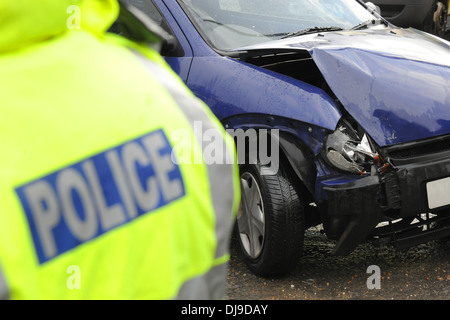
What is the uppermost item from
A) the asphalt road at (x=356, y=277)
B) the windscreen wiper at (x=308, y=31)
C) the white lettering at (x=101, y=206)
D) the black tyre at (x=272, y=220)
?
the white lettering at (x=101, y=206)

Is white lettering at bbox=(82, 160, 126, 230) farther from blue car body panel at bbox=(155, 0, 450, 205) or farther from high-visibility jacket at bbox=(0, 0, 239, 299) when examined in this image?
blue car body panel at bbox=(155, 0, 450, 205)

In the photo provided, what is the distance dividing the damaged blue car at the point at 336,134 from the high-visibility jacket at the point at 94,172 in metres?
2.20

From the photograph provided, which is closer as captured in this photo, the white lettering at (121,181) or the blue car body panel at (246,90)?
the white lettering at (121,181)

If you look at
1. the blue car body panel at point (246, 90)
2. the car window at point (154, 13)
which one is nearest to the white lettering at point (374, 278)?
the blue car body panel at point (246, 90)

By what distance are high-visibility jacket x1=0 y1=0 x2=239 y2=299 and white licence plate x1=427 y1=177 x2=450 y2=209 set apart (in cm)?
233

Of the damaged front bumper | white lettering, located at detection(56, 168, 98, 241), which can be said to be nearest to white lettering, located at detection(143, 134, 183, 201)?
white lettering, located at detection(56, 168, 98, 241)

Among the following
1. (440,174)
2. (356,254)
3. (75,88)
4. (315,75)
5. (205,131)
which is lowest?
(356,254)

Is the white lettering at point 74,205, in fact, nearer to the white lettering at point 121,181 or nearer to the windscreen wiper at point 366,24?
the white lettering at point 121,181

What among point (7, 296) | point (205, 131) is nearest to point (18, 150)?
point (7, 296)

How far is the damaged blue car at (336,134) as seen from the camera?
10.6 ft

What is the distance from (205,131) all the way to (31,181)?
1.03ft

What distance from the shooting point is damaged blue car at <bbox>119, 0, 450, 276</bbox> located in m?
3.23

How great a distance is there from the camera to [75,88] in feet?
3.19
